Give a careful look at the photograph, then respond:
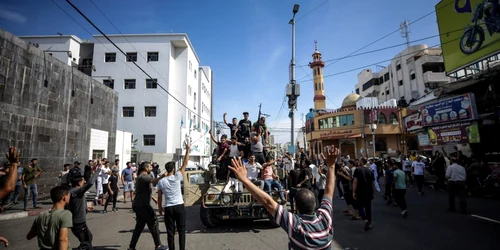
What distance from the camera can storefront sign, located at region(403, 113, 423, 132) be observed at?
1595 centimetres

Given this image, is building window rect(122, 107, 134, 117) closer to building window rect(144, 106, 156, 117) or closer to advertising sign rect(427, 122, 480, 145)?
building window rect(144, 106, 156, 117)

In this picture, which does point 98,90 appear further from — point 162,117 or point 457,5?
point 457,5

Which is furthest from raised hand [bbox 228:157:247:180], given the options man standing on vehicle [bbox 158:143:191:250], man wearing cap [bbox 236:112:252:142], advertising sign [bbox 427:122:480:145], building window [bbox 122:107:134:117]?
building window [bbox 122:107:134:117]

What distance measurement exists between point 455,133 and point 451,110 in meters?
1.25

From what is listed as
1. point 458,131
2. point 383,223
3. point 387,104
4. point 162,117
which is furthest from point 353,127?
point 383,223

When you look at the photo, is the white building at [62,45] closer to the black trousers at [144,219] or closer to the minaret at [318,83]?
the black trousers at [144,219]

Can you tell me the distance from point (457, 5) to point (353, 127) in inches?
893

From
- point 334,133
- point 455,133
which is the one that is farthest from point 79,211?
point 334,133

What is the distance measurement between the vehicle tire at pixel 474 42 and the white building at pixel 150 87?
78.1 feet

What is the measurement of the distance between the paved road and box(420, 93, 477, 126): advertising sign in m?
6.03

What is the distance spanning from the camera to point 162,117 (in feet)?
89.0

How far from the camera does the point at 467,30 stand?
12.2 metres

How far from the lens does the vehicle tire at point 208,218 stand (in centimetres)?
626

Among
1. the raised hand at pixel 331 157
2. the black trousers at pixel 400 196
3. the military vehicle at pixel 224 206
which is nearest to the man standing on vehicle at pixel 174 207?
the military vehicle at pixel 224 206
